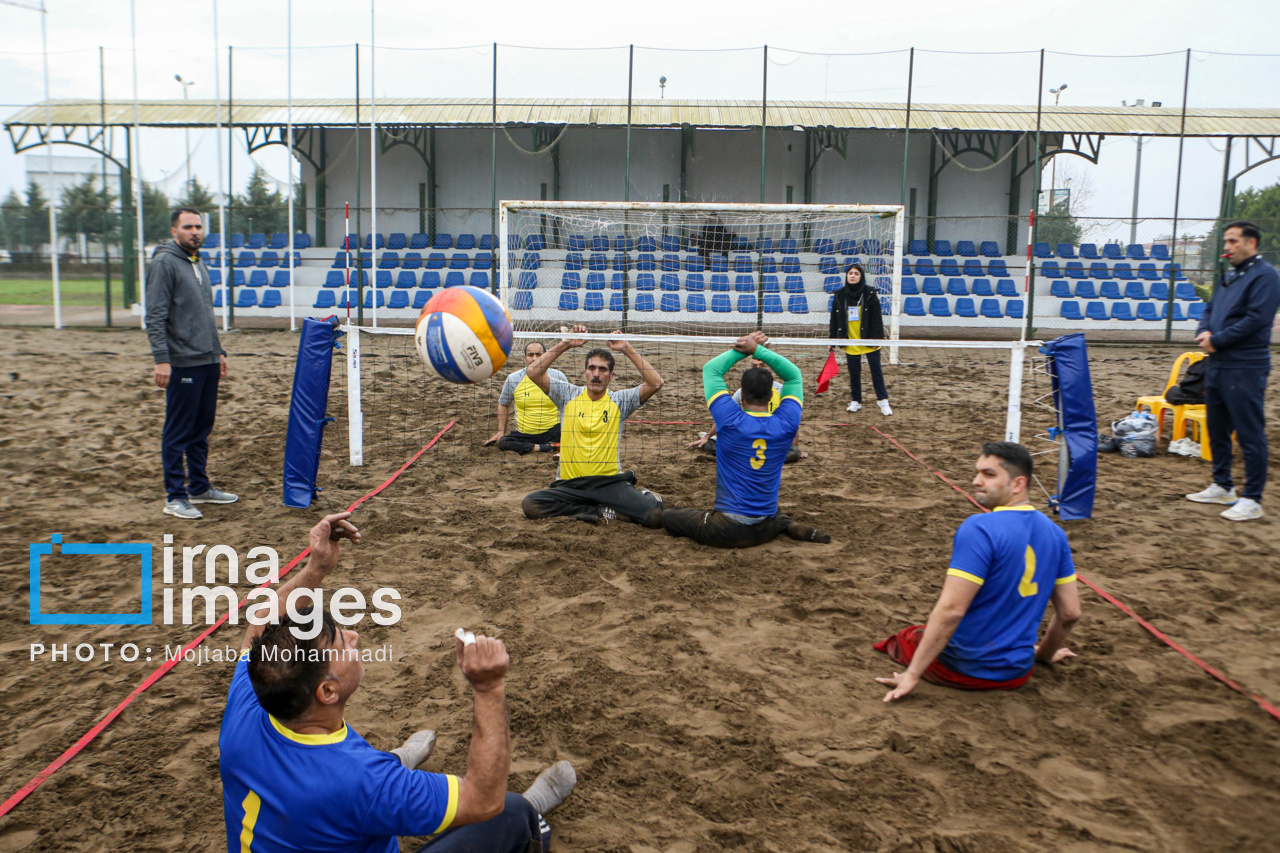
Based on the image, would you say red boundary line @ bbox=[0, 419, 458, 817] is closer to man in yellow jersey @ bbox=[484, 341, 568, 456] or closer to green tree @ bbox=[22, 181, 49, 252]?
man in yellow jersey @ bbox=[484, 341, 568, 456]

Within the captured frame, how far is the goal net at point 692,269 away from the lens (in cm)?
1730

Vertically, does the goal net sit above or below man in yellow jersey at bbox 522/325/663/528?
above

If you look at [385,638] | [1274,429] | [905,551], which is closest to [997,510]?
[905,551]

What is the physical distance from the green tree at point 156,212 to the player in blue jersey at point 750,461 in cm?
2911

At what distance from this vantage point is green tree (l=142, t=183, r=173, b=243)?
30.1 m

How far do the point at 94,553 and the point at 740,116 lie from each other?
745 inches

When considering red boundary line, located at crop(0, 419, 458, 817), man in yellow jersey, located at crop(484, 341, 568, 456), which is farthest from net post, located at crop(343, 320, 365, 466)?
red boundary line, located at crop(0, 419, 458, 817)

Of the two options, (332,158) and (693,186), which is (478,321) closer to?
(693,186)

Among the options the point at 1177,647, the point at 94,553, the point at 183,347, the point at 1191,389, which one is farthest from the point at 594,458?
the point at 1191,389

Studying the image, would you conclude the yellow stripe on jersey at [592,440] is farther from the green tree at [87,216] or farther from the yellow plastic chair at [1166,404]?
the green tree at [87,216]

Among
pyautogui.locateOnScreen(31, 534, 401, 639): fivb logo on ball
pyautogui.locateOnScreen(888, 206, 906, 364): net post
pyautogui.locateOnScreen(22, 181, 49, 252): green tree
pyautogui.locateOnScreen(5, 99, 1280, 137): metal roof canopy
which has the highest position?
pyautogui.locateOnScreen(5, 99, 1280, 137): metal roof canopy

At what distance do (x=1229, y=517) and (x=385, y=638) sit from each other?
19.3 ft

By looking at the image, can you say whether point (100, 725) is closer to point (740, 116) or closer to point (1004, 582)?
point (1004, 582)

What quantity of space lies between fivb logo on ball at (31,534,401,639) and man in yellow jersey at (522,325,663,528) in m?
1.67
